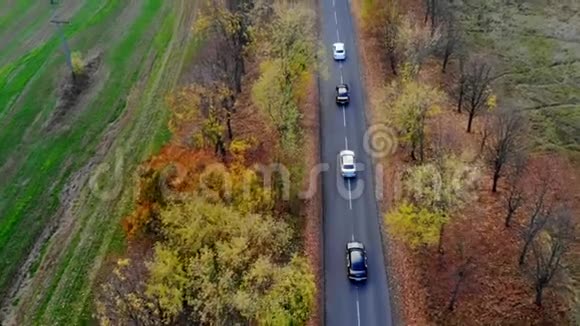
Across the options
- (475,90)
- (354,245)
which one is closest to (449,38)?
(475,90)

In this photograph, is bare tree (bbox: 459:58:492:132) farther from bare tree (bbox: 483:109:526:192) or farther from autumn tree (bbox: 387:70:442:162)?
autumn tree (bbox: 387:70:442:162)

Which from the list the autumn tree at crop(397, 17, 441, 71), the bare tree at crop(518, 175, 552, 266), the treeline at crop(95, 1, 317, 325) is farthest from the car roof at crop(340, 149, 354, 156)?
the bare tree at crop(518, 175, 552, 266)

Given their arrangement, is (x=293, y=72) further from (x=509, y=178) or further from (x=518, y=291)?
(x=518, y=291)

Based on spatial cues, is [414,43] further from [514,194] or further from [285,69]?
[514,194]

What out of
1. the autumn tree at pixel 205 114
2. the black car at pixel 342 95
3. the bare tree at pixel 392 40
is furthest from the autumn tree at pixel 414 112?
the autumn tree at pixel 205 114

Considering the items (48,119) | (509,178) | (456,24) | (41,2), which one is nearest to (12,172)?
(48,119)

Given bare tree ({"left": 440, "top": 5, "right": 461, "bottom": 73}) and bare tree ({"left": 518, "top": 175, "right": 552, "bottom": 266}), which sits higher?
bare tree ({"left": 440, "top": 5, "right": 461, "bottom": 73})
